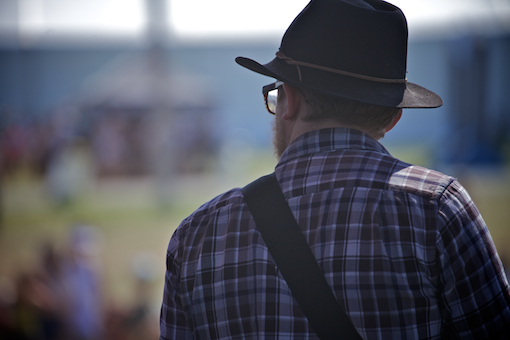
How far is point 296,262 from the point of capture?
884mm

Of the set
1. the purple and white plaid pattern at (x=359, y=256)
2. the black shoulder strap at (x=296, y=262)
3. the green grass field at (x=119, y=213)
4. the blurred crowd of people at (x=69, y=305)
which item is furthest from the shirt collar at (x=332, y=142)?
the green grass field at (x=119, y=213)

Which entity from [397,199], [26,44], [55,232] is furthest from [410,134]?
[397,199]

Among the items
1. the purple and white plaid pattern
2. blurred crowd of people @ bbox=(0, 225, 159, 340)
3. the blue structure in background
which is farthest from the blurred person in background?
the blue structure in background

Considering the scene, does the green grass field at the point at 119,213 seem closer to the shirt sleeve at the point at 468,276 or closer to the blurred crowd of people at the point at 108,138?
the blurred crowd of people at the point at 108,138

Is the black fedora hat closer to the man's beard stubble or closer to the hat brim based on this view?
the hat brim

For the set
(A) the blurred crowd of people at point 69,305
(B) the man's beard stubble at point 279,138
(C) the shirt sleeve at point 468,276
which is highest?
(B) the man's beard stubble at point 279,138

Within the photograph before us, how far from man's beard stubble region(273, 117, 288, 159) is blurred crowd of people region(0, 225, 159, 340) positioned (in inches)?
138

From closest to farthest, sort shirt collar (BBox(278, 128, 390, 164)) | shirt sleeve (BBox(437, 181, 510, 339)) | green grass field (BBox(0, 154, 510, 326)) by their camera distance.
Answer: shirt sleeve (BBox(437, 181, 510, 339)) < shirt collar (BBox(278, 128, 390, 164)) < green grass field (BBox(0, 154, 510, 326))

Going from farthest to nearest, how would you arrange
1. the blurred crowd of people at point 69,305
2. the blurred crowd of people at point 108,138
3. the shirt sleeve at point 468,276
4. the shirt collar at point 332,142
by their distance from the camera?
the blurred crowd of people at point 108,138
the blurred crowd of people at point 69,305
the shirt collar at point 332,142
the shirt sleeve at point 468,276

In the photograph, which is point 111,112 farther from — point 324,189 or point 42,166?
point 324,189

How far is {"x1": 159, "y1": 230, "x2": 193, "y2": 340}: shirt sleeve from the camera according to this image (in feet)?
3.30

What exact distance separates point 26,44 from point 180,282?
1111 cm

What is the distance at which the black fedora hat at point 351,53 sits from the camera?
3.30 ft

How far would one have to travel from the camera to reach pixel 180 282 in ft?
3.24
